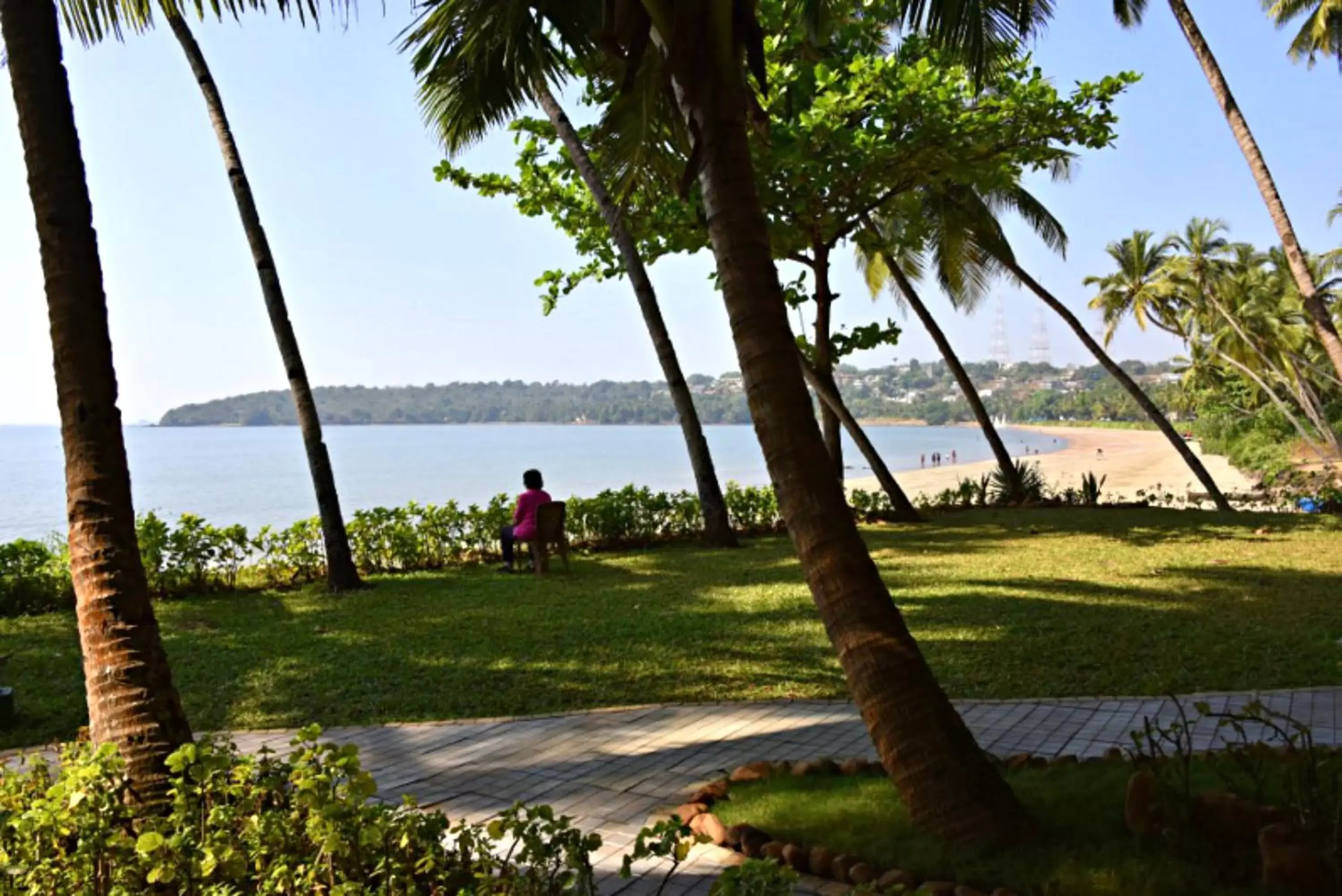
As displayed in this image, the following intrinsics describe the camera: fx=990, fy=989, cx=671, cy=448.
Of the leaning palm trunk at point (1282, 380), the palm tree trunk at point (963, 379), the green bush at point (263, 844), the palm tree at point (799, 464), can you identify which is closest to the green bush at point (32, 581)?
the green bush at point (263, 844)

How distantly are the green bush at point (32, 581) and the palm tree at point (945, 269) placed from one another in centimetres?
1147

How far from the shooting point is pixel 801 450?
3.25 metres

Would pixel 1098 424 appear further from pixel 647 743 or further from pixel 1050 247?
pixel 647 743

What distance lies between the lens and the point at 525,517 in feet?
37.0

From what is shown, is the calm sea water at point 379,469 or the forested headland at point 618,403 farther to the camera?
the forested headland at point 618,403

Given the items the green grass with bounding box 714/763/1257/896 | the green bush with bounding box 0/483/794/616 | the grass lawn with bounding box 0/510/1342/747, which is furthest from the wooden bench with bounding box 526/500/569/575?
the green grass with bounding box 714/763/1257/896

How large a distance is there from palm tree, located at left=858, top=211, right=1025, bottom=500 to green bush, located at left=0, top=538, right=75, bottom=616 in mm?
11465

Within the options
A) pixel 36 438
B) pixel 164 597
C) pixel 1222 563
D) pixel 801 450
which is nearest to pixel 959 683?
pixel 801 450

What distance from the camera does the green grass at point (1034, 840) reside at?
2.86 metres

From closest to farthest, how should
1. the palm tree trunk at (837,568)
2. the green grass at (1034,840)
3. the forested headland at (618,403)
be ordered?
1. the green grass at (1034,840)
2. the palm tree trunk at (837,568)
3. the forested headland at (618,403)

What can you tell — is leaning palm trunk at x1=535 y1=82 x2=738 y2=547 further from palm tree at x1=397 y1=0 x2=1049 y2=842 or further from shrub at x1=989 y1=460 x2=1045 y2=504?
palm tree at x1=397 y1=0 x2=1049 y2=842

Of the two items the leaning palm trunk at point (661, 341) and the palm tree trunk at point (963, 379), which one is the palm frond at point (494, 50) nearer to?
the leaning palm trunk at point (661, 341)

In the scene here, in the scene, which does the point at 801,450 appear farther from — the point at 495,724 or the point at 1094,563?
the point at 1094,563

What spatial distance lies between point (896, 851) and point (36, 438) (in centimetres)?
18051
